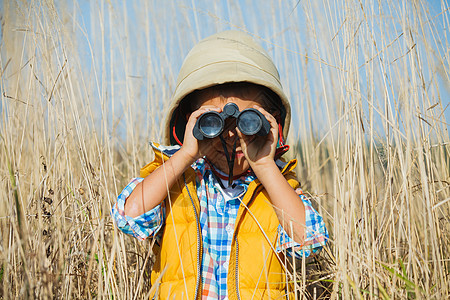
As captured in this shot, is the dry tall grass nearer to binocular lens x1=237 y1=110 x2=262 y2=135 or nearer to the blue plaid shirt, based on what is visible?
the blue plaid shirt

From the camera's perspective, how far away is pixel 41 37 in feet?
4.62

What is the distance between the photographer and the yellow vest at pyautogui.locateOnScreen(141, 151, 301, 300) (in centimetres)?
135

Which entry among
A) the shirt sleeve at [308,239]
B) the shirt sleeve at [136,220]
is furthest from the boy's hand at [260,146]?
the shirt sleeve at [136,220]

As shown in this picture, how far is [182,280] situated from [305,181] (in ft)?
3.80

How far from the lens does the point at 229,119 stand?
1436mm

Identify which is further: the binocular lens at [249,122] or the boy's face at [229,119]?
the boy's face at [229,119]

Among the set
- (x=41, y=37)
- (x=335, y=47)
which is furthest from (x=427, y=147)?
(x=41, y=37)

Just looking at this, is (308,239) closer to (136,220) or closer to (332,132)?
(332,132)

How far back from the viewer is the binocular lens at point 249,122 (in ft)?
4.32

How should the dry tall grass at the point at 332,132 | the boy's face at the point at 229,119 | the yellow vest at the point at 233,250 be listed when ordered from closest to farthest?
1. the dry tall grass at the point at 332,132
2. the yellow vest at the point at 233,250
3. the boy's face at the point at 229,119

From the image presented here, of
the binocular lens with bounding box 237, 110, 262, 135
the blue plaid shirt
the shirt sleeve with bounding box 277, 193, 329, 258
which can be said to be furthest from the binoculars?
the shirt sleeve with bounding box 277, 193, 329, 258

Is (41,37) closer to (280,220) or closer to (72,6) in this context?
(72,6)

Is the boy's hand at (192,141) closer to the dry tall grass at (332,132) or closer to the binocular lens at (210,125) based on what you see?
the binocular lens at (210,125)

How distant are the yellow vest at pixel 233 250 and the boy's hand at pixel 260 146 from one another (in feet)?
0.30
